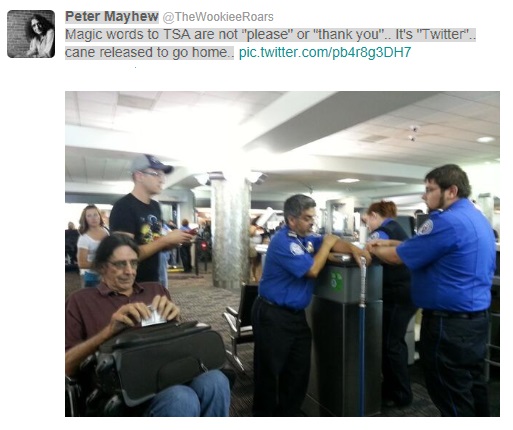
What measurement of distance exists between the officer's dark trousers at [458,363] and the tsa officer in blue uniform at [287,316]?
480 millimetres

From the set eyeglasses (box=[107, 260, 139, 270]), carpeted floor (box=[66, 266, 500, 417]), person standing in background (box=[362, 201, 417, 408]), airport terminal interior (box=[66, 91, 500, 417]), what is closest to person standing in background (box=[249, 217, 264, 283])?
airport terminal interior (box=[66, 91, 500, 417])

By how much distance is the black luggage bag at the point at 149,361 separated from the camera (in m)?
1.20

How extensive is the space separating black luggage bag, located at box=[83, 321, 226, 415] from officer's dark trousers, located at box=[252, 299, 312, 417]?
0.48 meters

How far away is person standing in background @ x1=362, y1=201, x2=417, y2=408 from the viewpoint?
7.08 ft

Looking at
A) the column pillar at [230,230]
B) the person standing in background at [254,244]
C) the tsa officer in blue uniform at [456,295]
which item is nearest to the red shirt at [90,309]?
the tsa officer in blue uniform at [456,295]

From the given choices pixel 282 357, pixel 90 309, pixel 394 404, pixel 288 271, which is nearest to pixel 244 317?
pixel 282 357

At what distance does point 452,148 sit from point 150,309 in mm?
6426
